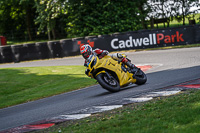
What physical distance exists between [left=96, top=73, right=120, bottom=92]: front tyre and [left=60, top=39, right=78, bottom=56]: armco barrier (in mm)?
17248

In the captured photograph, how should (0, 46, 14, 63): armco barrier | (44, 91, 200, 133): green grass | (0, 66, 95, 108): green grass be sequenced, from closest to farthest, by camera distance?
(44, 91, 200, 133): green grass
(0, 66, 95, 108): green grass
(0, 46, 14, 63): armco barrier

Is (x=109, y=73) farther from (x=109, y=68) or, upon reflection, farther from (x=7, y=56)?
(x=7, y=56)

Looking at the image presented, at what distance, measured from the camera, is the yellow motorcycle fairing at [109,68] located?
31.3 ft

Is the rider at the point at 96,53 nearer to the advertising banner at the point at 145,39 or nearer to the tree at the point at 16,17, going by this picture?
the advertising banner at the point at 145,39

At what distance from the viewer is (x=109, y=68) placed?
380 inches

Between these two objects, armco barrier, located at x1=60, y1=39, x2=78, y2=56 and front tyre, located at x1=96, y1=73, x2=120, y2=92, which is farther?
armco barrier, located at x1=60, y1=39, x2=78, y2=56

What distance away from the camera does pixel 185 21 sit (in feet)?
153

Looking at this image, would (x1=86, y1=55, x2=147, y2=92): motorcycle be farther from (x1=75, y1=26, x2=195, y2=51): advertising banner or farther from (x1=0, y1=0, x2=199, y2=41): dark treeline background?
(x1=0, y1=0, x2=199, y2=41): dark treeline background

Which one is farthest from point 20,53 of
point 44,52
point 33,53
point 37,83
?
point 37,83

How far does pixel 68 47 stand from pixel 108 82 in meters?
17.8

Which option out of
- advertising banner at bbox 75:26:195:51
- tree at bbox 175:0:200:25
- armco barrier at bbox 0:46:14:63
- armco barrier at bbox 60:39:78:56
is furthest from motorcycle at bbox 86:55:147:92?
tree at bbox 175:0:200:25

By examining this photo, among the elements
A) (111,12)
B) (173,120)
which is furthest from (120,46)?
(173,120)

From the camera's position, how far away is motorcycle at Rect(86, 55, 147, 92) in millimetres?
9492

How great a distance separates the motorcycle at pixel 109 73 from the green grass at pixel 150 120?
95.4 inches
